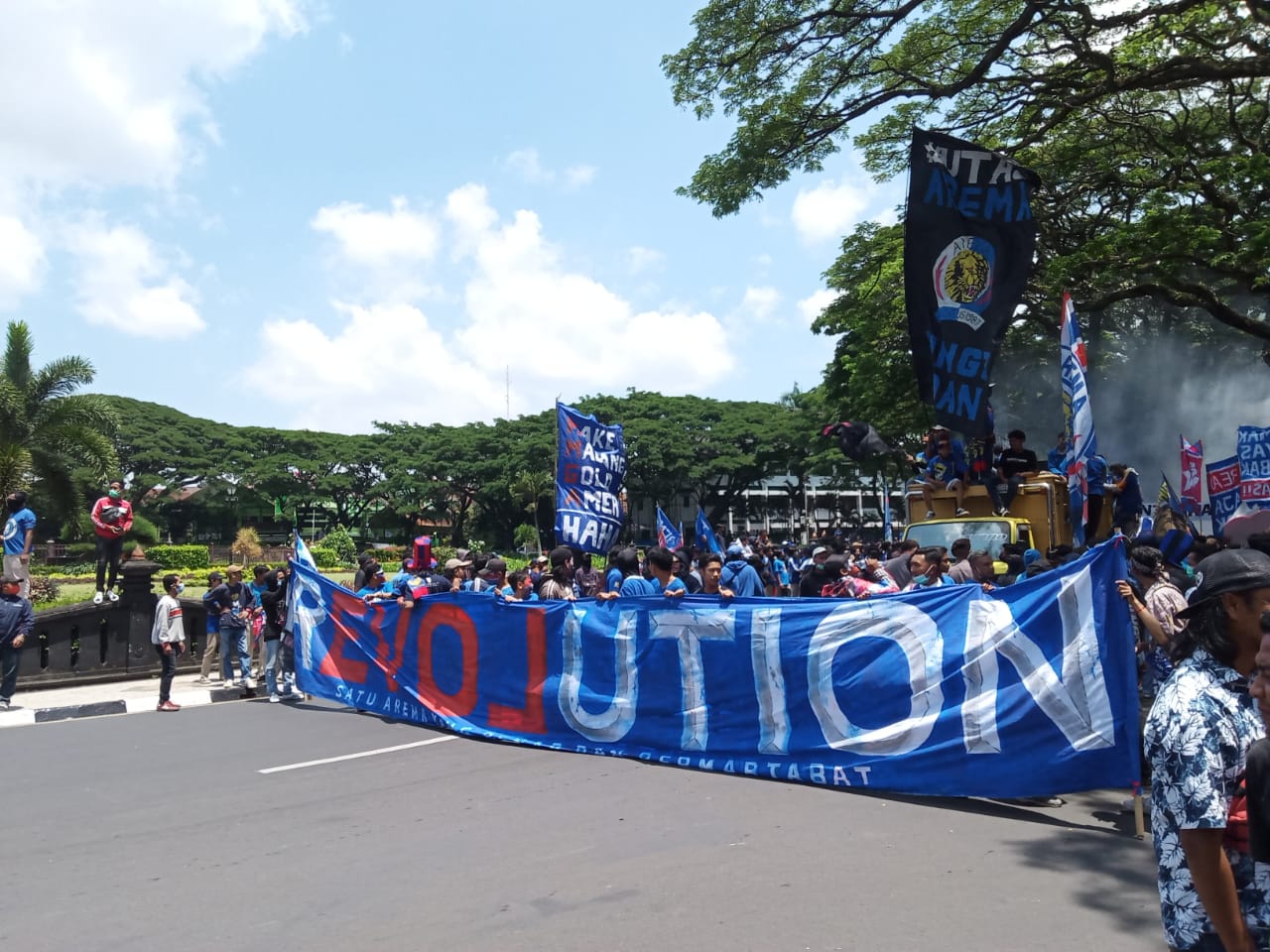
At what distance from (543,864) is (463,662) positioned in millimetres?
4238

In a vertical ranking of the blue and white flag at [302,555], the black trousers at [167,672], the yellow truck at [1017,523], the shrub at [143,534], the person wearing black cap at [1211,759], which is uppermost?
the shrub at [143,534]

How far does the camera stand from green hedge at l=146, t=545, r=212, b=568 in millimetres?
39737

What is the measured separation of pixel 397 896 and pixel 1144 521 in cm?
1121

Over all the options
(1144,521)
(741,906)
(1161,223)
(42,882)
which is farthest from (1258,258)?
(42,882)

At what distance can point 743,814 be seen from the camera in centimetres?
611

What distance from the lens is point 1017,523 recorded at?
12039mm

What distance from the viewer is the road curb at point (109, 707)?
10.9 meters

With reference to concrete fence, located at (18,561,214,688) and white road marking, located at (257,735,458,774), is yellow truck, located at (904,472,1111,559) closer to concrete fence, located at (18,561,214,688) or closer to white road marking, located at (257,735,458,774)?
white road marking, located at (257,735,458,774)

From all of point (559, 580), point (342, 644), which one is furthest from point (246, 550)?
point (559, 580)

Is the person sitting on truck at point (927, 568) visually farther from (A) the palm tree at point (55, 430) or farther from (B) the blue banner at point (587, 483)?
(A) the palm tree at point (55, 430)

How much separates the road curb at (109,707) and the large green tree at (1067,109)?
10.5m

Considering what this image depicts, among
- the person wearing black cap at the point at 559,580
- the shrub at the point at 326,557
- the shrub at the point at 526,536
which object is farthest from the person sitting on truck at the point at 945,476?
the shrub at the point at 526,536

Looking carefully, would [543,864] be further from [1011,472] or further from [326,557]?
[326,557]

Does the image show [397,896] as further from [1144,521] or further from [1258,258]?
[1258,258]
